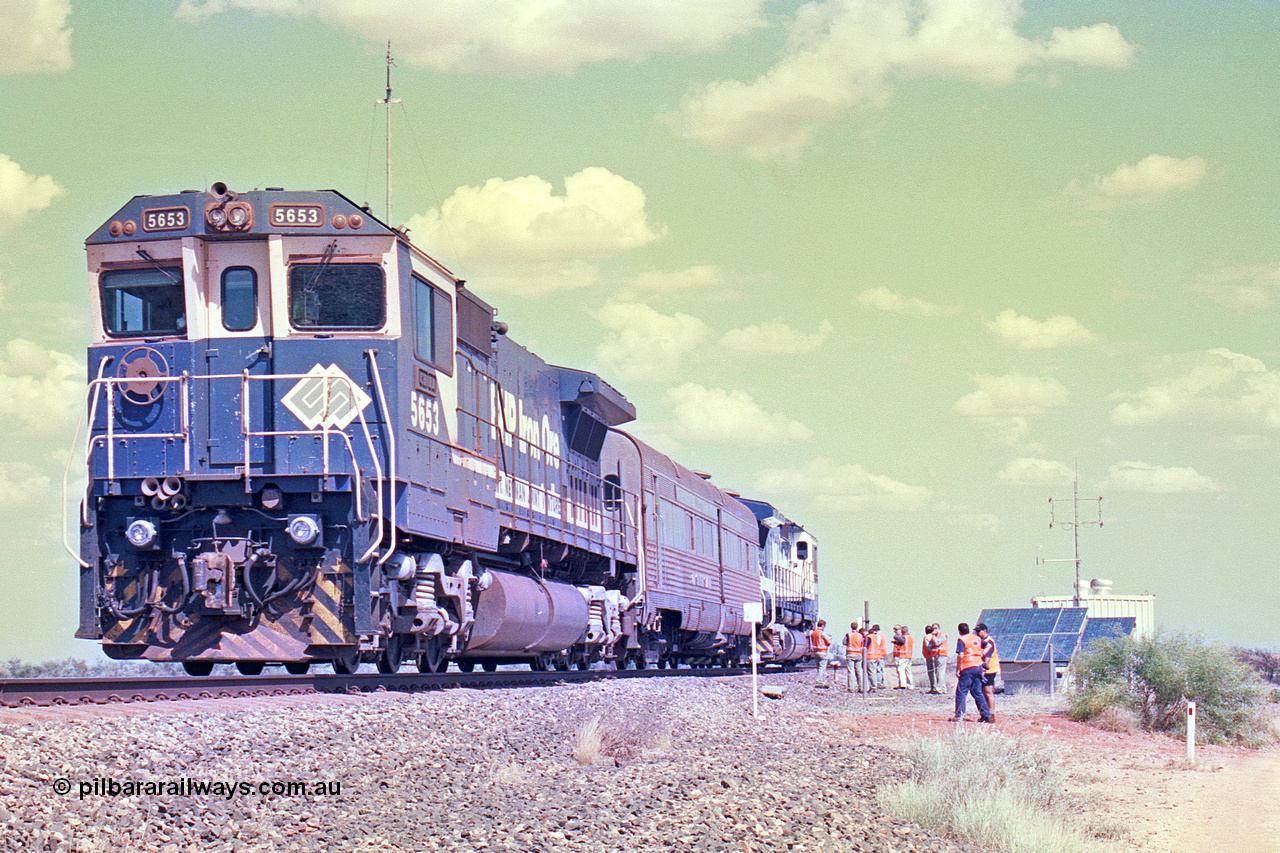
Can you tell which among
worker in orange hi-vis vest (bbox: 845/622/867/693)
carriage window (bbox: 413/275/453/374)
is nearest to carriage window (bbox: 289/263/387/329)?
carriage window (bbox: 413/275/453/374)

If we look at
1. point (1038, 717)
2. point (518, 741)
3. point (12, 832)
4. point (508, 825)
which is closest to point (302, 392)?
point (518, 741)

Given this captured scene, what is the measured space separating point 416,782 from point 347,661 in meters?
4.24

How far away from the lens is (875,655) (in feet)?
88.2

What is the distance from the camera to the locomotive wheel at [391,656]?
13141 millimetres

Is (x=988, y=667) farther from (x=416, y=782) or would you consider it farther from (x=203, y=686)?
(x=416, y=782)

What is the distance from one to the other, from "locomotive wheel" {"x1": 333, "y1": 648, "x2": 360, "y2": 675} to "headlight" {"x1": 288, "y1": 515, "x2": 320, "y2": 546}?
108 centimetres

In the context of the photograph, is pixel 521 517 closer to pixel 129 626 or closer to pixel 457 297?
pixel 457 297

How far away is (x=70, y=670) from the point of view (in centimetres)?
2397

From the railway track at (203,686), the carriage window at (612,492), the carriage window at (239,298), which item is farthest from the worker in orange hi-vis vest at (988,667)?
the carriage window at (239,298)

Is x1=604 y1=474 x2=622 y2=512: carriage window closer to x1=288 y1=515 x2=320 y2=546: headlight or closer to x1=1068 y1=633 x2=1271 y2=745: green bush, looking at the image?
x1=1068 y1=633 x2=1271 y2=745: green bush

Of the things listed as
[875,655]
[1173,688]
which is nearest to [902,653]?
[875,655]

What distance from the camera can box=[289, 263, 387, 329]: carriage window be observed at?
1249 centimetres

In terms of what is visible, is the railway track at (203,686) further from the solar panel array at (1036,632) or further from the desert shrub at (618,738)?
the solar panel array at (1036,632)

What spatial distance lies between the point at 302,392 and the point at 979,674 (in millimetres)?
10270
